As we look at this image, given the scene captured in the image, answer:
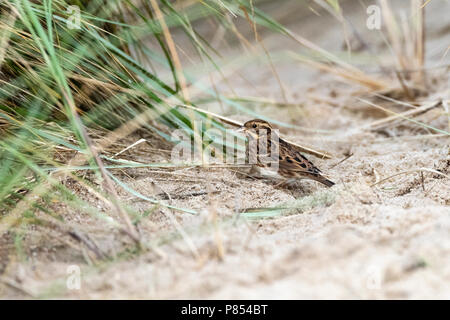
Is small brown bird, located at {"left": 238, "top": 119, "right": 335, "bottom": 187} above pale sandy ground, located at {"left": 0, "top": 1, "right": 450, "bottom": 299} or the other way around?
above

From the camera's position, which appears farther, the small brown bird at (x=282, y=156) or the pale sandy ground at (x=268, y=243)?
the small brown bird at (x=282, y=156)

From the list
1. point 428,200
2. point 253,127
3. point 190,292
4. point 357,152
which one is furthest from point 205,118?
point 190,292

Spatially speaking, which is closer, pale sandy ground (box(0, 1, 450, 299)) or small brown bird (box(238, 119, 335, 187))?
pale sandy ground (box(0, 1, 450, 299))
